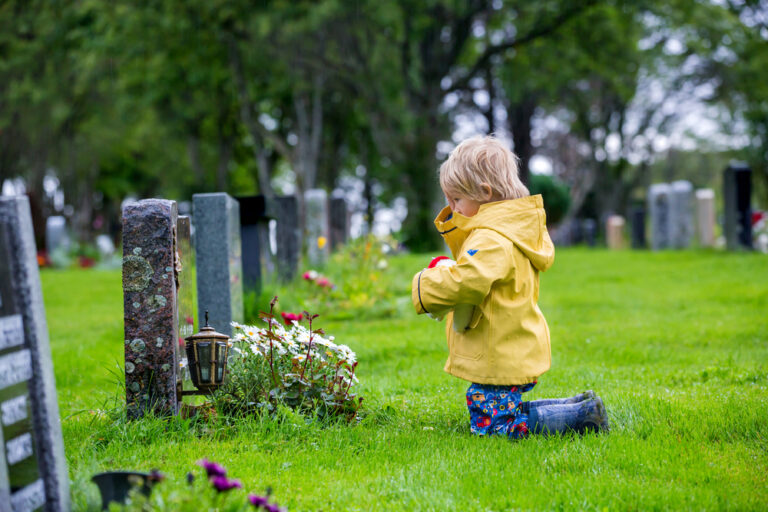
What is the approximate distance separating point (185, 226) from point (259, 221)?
3922 mm

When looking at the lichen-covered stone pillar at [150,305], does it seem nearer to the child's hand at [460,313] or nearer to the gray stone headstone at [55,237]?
the child's hand at [460,313]

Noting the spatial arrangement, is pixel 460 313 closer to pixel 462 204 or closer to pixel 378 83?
pixel 462 204

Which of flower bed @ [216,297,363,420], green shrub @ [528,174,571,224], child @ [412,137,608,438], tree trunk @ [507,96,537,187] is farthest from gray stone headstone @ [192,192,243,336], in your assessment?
green shrub @ [528,174,571,224]

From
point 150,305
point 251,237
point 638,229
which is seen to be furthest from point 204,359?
point 638,229

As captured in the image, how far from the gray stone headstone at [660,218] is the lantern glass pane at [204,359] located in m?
17.0

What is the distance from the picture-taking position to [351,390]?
4.46 meters

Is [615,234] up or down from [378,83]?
down

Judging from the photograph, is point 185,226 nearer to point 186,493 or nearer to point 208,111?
point 186,493

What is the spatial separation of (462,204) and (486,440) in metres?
1.17

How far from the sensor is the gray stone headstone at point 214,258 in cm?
507

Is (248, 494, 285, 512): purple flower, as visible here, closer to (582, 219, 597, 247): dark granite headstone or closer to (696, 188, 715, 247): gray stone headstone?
(696, 188, 715, 247): gray stone headstone

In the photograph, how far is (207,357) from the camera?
3.86 m

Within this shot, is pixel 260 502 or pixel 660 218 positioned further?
pixel 660 218

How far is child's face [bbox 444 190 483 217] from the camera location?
3.77 m
